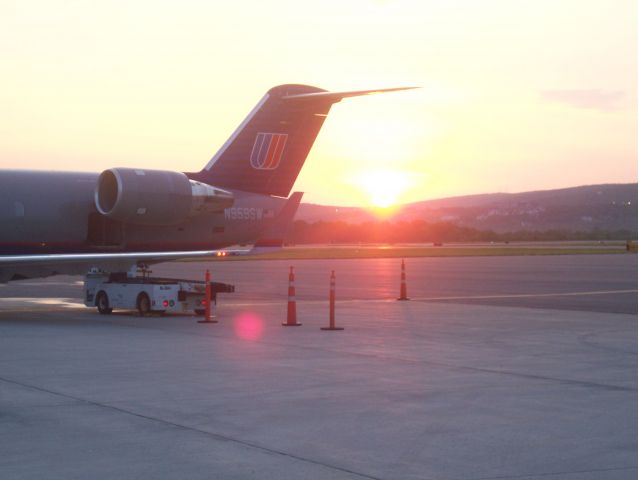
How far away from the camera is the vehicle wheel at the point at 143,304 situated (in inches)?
867

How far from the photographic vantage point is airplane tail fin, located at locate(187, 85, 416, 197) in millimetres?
25891

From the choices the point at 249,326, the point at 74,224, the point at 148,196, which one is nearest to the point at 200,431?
the point at 249,326

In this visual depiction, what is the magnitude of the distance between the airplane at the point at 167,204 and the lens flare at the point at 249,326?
5.23 feet

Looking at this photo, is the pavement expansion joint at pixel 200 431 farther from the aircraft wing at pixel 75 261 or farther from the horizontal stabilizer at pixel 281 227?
the horizontal stabilizer at pixel 281 227

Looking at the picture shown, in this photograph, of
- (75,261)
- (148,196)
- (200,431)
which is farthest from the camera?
(148,196)

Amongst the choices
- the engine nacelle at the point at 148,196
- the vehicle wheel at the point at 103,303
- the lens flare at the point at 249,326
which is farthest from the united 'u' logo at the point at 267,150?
the vehicle wheel at the point at 103,303

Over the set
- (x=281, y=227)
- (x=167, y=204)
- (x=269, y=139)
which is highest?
(x=269, y=139)

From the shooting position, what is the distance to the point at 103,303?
22.9 meters

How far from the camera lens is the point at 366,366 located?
13625mm

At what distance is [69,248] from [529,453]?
1728 cm

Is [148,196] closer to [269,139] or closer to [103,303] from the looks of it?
[103,303]

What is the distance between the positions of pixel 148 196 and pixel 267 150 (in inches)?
160

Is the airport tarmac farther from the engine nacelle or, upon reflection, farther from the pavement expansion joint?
the engine nacelle

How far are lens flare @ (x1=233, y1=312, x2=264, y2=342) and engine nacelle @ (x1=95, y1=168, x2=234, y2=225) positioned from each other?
3.08m
